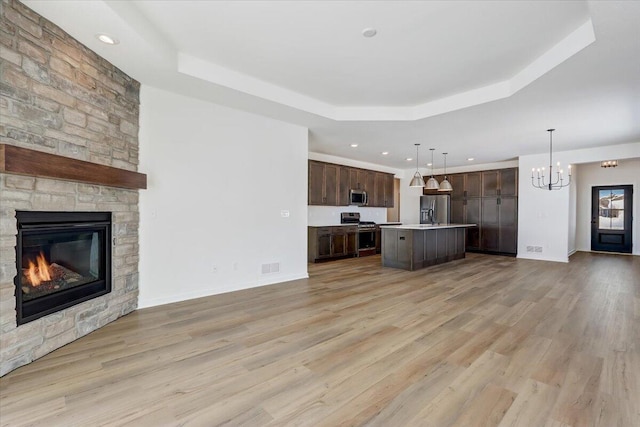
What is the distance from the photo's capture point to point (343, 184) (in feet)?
25.6

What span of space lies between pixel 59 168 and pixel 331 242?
5.44 metres

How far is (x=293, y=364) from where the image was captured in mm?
2330

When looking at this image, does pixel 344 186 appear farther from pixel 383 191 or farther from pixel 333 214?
pixel 383 191

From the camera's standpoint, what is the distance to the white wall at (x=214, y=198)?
→ 3729 millimetres

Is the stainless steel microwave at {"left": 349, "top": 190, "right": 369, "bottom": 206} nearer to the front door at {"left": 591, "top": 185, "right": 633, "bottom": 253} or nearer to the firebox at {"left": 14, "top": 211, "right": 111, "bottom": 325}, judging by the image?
the firebox at {"left": 14, "top": 211, "right": 111, "bottom": 325}

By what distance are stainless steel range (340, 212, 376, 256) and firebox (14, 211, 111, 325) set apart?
18.9 feet

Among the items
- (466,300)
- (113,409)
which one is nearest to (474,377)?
(466,300)

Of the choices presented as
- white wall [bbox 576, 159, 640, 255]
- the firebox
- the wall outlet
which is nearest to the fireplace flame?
the firebox

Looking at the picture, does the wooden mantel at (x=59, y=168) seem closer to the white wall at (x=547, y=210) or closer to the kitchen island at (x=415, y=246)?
the kitchen island at (x=415, y=246)

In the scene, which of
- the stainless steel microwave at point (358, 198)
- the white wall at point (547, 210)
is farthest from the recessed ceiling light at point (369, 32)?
the white wall at point (547, 210)

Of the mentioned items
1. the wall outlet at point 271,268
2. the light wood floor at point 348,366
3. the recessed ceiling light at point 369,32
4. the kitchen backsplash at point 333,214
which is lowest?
the light wood floor at point 348,366

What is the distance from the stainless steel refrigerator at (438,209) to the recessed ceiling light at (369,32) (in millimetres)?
7055

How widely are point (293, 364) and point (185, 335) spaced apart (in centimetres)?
119

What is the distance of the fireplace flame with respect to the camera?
249 cm
